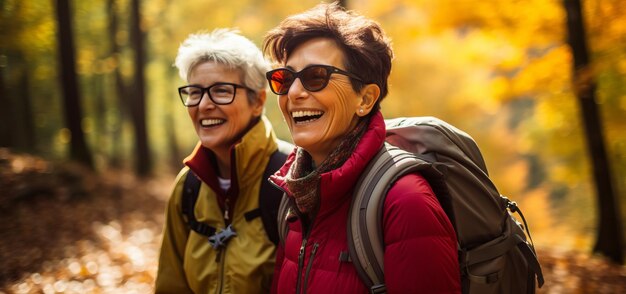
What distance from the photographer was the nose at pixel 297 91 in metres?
2.14

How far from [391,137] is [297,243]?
682 millimetres

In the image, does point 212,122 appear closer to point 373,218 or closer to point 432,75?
point 373,218

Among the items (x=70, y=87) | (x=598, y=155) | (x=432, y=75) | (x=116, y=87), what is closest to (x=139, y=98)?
(x=70, y=87)

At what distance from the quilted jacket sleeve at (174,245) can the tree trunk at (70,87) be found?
7638 mm

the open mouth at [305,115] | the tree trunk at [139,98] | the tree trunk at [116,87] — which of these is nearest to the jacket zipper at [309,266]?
the open mouth at [305,115]

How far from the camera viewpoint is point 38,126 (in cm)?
1942

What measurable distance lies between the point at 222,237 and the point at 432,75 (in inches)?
575

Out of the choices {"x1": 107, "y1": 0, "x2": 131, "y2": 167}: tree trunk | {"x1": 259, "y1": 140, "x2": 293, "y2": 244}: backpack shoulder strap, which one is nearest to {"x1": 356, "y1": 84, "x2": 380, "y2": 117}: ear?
{"x1": 259, "y1": 140, "x2": 293, "y2": 244}: backpack shoulder strap

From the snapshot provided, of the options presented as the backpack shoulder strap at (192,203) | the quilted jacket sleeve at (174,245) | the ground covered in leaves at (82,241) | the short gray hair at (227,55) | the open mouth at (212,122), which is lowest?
the ground covered in leaves at (82,241)

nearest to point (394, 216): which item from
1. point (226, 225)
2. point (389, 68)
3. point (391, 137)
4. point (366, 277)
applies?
point (366, 277)

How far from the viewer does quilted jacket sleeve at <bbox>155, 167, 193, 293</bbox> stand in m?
3.13

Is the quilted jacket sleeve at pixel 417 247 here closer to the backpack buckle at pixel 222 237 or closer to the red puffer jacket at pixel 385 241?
the red puffer jacket at pixel 385 241

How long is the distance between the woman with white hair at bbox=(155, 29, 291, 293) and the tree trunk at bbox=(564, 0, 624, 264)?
4.75m

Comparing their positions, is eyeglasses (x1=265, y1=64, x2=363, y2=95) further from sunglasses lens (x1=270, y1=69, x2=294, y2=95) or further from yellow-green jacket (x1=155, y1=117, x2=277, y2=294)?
yellow-green jacket (x1=155, y1=117, x2=277, y2=294)
